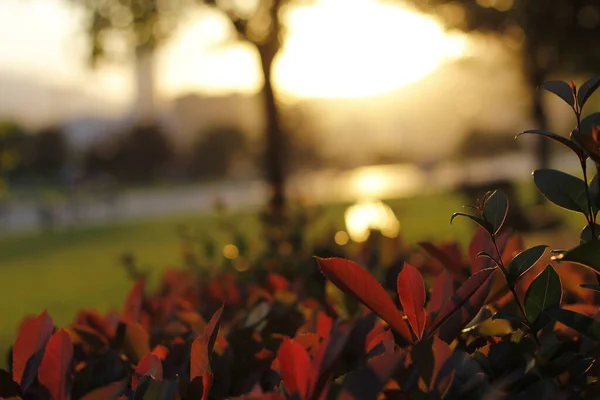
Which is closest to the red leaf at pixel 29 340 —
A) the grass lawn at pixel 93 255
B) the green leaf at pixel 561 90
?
the green leaf at pixel 561 90

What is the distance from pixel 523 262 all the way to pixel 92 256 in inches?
487

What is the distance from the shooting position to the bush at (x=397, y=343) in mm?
1139

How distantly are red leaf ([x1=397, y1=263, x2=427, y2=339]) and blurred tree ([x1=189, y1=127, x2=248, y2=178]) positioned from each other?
40.5 metres

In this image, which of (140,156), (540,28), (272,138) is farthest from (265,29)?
(140,156)

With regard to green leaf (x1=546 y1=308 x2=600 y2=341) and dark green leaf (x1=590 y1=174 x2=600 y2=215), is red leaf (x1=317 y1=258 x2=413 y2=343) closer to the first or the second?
green leaf (x1=546 y1=308 x2=600 y2=341)

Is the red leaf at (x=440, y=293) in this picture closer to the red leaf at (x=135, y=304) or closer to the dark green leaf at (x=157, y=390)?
the dark green leaf at (x=157, y=390)

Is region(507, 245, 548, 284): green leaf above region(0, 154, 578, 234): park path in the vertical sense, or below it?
above

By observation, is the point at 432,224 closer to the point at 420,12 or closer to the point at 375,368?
the point at 420,12

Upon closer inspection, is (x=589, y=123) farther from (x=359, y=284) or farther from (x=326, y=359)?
(x=326, y=359)

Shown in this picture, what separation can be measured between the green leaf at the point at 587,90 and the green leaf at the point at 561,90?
15 millimetres

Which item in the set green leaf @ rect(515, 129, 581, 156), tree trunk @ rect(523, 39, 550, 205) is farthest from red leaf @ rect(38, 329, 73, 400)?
tree trunk @ rect(523, 39, 550, 205)

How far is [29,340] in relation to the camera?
148 cm

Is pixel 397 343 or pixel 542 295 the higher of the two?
pixel 542 295

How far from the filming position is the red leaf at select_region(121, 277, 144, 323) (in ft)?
6.52
